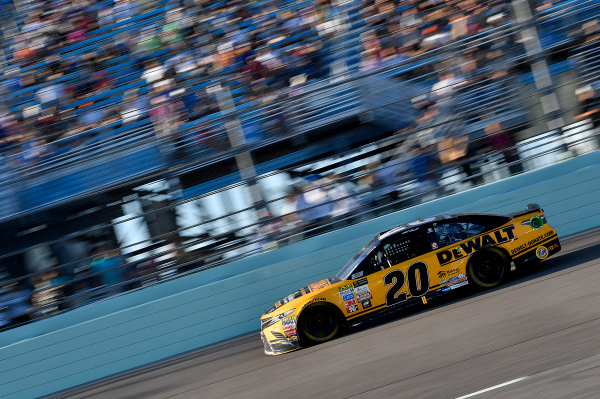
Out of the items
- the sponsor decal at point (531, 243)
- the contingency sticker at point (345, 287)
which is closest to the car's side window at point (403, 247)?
the contingency sticker at point (345, 287)

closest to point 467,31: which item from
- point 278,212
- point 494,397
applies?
point 278,212

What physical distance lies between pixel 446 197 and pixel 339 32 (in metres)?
3.61

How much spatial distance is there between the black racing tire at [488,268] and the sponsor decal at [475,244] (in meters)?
0.11

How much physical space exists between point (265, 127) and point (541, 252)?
547 centimetres

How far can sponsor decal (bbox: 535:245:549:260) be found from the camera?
9.82 m

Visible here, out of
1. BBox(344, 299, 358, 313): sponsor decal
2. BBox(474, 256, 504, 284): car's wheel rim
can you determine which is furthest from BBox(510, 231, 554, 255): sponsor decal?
BBox(344, 299, 358, 313): sponsor decal

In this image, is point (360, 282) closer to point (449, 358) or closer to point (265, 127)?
point (449, 358)

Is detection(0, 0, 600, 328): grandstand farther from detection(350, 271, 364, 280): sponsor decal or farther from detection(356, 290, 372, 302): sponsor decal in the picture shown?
detection(356, 290, 372, 302): sponsor decal

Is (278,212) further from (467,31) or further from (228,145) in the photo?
(467,31)

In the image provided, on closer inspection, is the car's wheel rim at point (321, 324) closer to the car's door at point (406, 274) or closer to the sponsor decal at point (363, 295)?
the sponsor decal at point (363, 295)

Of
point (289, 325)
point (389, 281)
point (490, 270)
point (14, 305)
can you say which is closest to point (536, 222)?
point (490, 270)

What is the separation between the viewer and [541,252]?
32.3 feet

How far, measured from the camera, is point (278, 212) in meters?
12.7

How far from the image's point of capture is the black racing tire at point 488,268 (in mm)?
9711
